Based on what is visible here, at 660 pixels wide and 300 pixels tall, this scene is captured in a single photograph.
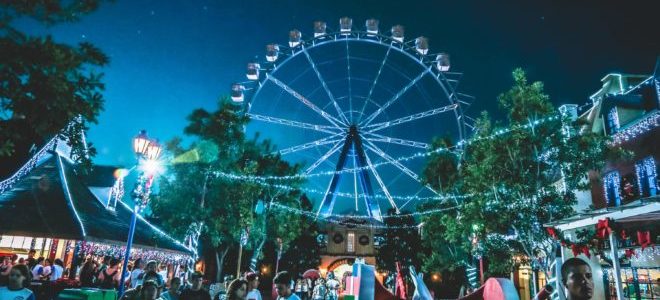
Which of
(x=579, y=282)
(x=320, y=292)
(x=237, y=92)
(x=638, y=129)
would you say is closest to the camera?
(x=579, y=282)

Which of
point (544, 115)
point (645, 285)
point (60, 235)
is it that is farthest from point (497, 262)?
point (60, 235)

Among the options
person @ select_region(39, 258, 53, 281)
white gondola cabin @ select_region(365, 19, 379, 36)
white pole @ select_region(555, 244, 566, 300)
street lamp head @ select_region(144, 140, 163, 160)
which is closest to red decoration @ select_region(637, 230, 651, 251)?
white pole @ select_region(555, 244, 566, 300)

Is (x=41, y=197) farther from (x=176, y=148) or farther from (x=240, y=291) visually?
(x=176, y=148)

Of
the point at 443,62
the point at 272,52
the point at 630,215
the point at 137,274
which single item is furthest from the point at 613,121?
the point at 272,52

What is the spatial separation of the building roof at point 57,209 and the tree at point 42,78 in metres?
7.22

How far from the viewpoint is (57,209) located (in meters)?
11.1

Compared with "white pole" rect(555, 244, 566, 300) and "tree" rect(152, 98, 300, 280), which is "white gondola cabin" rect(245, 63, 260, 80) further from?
"white pole" rect(555, 244, 566, 300)

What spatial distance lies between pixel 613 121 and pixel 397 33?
13.5 meters

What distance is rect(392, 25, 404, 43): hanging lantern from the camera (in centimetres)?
2636

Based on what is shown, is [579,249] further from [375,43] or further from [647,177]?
[375,43]

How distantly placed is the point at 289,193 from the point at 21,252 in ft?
55.6

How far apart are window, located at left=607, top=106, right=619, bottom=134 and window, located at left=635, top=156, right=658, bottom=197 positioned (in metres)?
2.22

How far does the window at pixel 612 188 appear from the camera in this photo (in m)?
16.4

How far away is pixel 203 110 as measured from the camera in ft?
73.4
